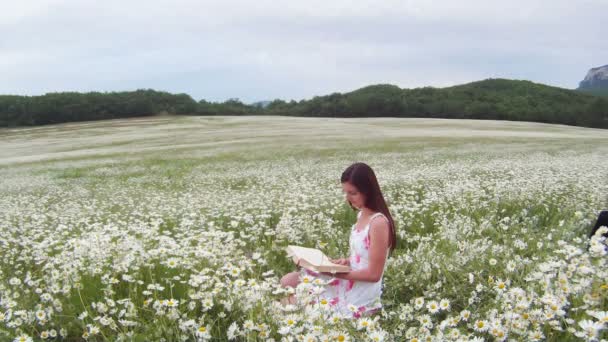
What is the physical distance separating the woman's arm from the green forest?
67865 mm

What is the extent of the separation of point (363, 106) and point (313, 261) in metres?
73.2

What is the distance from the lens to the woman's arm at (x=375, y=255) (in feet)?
13.0

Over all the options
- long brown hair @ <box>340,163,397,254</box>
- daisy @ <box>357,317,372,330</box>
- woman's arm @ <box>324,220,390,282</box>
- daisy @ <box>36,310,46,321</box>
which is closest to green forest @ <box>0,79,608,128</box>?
long brown hair @ <box>340,163,397,254</box>

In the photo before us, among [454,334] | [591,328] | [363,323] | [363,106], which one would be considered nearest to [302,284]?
[363,323]

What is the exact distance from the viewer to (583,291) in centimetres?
277

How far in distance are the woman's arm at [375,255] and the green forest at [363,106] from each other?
223ft

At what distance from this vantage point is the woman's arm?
13.0ft

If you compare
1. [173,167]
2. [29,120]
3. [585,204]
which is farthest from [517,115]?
[29,120]

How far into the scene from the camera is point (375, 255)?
400 centimetres

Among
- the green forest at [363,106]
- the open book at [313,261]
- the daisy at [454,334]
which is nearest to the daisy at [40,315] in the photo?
the open book at [313,261]

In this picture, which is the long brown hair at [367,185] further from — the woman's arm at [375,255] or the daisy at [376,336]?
the daisy at [376,336]

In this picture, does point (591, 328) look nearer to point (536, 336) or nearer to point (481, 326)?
point (536, 336)

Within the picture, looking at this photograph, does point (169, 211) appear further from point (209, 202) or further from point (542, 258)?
point (542, 258)

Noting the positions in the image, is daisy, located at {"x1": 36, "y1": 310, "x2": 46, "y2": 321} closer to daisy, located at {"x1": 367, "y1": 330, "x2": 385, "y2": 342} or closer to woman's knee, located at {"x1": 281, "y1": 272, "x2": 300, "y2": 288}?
woman's knee, located at {"x1": 281, "y1": 272, "x2": 300, "y2": 288}
